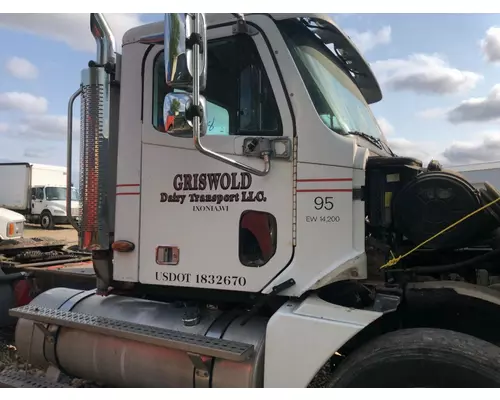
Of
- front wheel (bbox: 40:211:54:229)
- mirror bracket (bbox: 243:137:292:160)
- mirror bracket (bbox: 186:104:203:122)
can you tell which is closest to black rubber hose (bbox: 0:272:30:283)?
mirror bracket (bbox: 243:137:292:160)

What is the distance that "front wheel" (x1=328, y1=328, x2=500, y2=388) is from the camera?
2.15 metres

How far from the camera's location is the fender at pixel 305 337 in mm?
2457

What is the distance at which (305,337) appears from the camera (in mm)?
2514

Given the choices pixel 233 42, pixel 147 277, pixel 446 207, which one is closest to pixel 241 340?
pixel 147 277

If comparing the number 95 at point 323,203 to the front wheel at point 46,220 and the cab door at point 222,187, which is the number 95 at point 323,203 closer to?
the cab door at point 222,187

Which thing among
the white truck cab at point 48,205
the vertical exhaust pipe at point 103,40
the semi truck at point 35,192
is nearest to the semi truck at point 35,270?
Result: the vertical exhaust pipe at point 103,40

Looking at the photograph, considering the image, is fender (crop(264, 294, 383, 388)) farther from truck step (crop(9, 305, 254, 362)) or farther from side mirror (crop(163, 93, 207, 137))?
side mirror (crop(163, 93, 207, 137))

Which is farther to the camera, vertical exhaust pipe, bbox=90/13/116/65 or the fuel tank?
vertical exhaust pipe, bbox=90/13/116/65

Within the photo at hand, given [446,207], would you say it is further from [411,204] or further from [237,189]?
[237,189]

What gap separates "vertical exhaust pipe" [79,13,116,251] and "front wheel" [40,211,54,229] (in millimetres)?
21547

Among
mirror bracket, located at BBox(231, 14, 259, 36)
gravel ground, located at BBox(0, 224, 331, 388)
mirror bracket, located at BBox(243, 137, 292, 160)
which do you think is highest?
mirror bracket, located at BBox(231, 14, 259, 36)

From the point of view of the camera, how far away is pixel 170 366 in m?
2.93

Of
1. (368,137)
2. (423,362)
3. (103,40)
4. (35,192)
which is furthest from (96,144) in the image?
(35,192)

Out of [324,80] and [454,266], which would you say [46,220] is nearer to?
[324,80]
